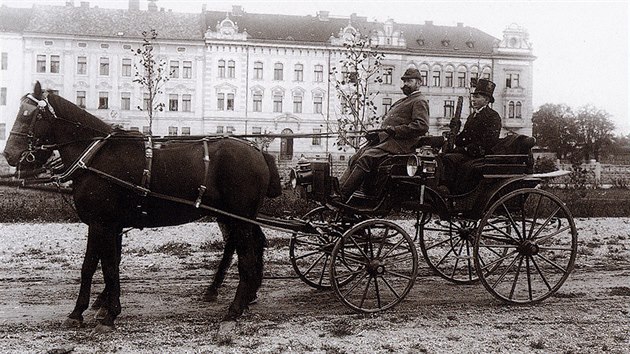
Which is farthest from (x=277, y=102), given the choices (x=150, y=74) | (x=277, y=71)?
(x=150, y=74)

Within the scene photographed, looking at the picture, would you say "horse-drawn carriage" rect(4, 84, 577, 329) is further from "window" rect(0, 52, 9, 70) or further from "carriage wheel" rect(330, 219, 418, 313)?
"window" rect(0, 52, 9, 70)

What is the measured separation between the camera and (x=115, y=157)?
6.54m

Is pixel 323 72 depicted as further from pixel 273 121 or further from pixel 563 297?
pixel 563 297

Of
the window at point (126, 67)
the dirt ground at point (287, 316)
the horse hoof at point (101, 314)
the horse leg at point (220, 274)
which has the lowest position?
the dirt ground at point (287, 316)

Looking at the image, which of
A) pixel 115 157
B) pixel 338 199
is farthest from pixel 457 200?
pixel 115 157

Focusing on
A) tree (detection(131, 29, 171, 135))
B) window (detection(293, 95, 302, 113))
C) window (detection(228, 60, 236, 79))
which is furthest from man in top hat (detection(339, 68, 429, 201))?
window (detection(293, 95, 302, 113))

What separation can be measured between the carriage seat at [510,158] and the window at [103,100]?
46.1m

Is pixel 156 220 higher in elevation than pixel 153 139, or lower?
lower

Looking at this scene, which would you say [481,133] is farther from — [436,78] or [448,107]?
[448,107]

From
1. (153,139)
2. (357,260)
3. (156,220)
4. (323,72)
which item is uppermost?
(323,72)

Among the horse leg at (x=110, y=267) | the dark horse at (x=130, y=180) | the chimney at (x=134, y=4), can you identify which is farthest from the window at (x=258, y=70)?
the horse leg at (x=110, y=267)

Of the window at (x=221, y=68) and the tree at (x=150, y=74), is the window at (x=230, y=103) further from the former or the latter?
the tree at (x=150, y=74)

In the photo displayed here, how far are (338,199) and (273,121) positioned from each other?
45.4 metres

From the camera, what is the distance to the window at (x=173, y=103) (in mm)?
50812
